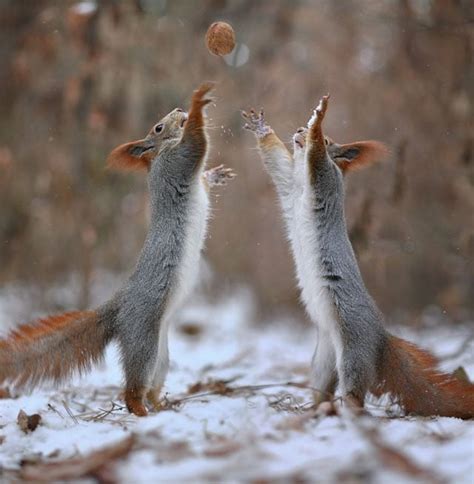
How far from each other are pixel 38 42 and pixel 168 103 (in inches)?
70.0

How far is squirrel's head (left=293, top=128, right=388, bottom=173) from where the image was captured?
574 cm

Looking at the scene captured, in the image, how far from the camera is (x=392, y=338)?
198 inches

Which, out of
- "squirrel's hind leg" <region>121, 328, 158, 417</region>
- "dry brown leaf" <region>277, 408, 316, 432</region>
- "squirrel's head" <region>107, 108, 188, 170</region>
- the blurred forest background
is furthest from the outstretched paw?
the blurred forest background

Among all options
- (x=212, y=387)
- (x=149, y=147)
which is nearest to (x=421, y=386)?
(x=212, y=387)

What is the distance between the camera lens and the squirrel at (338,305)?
484 cm

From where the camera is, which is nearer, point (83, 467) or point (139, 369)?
point (83, 467)

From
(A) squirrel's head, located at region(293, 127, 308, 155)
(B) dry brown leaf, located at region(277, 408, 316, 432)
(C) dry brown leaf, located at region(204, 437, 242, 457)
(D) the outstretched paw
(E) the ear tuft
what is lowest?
(B) dry brown leaf, located at region(277, 408, 316, 432)

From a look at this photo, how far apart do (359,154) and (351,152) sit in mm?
67

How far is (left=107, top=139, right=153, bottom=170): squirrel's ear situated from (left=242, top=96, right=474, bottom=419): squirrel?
845mm

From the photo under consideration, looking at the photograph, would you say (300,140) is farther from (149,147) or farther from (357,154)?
(149,147)

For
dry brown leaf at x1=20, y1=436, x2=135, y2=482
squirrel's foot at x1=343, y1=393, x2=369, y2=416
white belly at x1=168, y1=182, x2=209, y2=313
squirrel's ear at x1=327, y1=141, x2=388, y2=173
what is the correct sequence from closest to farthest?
dry brown leaf at x1=20, y1=436, x2=135, y2=482 < squirrel's foot at x1=343, y1=393, x2=369, y2=416 < white belly at x1=168, y1=182, x2=209, y2=313 < squirrel's ear at x1=327, y1=141, x2=388, y2=173

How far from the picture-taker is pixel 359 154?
582 centimetres

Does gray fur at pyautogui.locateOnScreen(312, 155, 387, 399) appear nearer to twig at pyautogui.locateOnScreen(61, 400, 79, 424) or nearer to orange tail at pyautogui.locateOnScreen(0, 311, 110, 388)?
orange tail at pyautogui.locateOnScreen(0, 311, 110, 388)

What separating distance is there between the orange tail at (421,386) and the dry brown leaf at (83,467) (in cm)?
193
